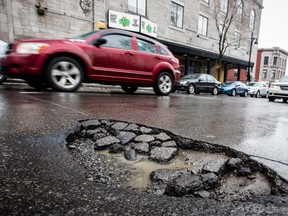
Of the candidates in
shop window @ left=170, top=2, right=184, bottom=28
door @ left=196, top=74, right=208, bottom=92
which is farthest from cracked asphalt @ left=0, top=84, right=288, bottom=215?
shop window @ left=170, top=2, right=184, bottom=28

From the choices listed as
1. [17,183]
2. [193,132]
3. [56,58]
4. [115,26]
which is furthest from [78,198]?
[115,26]

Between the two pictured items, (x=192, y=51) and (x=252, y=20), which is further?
(x=252, y=20)

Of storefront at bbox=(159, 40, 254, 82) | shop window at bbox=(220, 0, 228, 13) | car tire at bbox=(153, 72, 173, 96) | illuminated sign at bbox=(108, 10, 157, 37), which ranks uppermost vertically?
shop window at bbox=(220, 0, 228, 13)

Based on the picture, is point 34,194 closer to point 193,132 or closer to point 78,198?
point 78,198

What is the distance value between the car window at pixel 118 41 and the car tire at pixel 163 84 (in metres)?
1.38

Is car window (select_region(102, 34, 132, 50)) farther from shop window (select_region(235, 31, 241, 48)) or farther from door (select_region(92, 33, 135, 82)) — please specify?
shop window (select_region(235, 31, 241, 48))

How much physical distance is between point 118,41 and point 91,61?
98 centimetres

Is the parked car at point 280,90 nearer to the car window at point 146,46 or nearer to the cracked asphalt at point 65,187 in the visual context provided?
the car window at point 146,46

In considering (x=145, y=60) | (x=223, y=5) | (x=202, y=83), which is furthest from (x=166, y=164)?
(x=223, y=5)

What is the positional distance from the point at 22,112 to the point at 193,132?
2.13 m

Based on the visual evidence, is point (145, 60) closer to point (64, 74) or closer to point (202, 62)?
point (64, 74)

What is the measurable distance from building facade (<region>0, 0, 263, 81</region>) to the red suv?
709 centimetres

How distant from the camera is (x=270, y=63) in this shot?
189 ft

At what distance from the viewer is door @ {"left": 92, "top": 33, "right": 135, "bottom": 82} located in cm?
531
